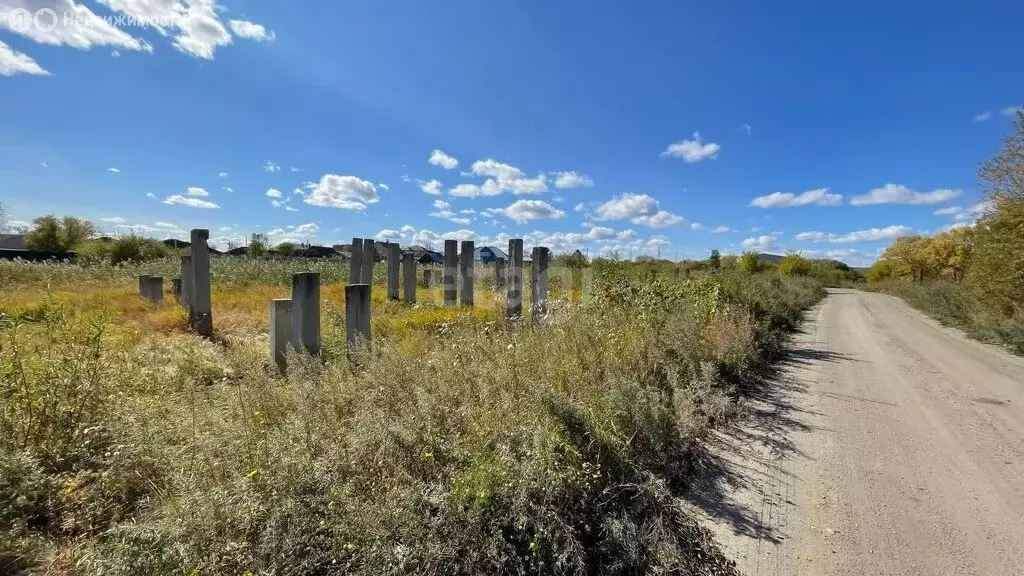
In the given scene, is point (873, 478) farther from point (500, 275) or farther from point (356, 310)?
point (500, 275)

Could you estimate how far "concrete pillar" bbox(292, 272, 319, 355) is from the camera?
18.0 ft

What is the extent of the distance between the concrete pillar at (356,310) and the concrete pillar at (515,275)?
10.5 ft

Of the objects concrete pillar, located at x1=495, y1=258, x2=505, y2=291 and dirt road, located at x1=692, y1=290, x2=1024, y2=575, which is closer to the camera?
dirt road, located at x1=692, y1=290, x2=1024, y2=575

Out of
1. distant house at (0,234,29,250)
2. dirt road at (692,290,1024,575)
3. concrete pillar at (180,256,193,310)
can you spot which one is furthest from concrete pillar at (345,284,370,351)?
distant house at (0,234,29,250)

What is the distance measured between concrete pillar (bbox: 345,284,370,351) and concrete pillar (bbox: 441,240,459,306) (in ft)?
19.3

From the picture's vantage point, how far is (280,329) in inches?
218

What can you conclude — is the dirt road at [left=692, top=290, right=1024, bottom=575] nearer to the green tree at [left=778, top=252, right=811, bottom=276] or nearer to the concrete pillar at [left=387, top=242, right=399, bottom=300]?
the concrete pillar at [left=387, top=242, right=399, bottom=300]

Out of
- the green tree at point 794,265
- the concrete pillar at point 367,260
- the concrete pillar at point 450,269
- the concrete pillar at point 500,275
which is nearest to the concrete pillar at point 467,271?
the concrete pillar at point 450,269

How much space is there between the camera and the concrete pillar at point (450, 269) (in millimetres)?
11859

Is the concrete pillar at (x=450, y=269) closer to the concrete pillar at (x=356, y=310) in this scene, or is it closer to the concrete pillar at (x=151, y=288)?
the concrete pillar at (x=356, y=310)

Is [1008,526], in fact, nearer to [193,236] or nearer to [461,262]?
[461,262]

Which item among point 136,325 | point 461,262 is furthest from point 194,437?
point 461,262

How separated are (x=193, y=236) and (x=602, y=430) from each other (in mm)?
8701

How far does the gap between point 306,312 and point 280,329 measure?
417mm
